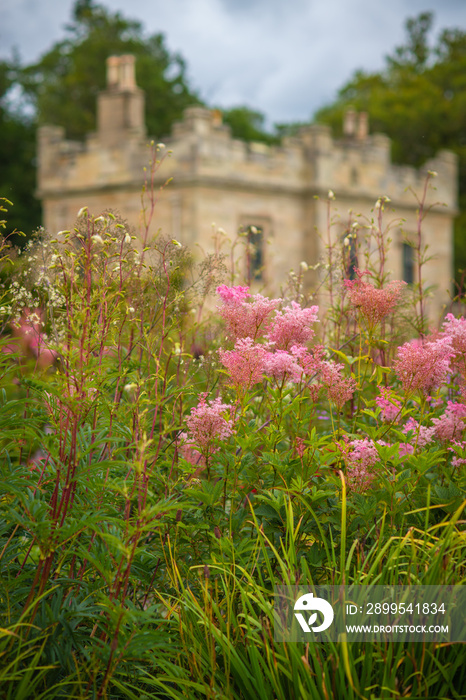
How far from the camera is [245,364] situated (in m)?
3.08

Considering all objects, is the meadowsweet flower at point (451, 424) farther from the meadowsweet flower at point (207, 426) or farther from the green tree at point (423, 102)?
the green tree at point (423, 102)

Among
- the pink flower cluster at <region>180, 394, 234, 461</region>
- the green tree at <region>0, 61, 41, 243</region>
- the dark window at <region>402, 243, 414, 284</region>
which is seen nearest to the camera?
the pink flower cluster at <region>180, 394, 234, 461</region>

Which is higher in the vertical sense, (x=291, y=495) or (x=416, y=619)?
(x=291, y=495)

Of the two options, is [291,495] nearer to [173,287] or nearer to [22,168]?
[173,287]

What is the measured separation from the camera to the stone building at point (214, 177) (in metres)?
19.0

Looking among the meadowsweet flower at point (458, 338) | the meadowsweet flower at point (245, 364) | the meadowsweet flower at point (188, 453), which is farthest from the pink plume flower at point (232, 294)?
the meadowsweet flower at point (458, 338)

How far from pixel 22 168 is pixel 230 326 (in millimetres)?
29176

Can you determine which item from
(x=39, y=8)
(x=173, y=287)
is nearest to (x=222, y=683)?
(x=173, y=287)

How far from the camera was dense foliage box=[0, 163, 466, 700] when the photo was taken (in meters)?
2.53

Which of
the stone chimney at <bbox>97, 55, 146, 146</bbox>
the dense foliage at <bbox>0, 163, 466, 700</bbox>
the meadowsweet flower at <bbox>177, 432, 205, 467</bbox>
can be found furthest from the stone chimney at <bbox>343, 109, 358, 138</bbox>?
the meadowsweet flower at <bbox>177, 432, 205, 467</bbox>

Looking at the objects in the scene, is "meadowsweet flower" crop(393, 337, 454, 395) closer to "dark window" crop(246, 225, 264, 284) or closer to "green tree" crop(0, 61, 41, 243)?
"dark window" crop(246, 225, 264, 284)

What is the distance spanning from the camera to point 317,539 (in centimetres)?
319

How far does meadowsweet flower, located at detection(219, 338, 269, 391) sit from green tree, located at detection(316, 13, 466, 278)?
2901 centimetres

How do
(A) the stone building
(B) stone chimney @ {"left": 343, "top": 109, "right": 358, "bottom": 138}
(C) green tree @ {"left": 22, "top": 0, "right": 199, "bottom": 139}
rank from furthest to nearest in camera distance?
(C) green tree @ {"left": 22, "top": 0, "right": 199, "bottom": 139} < (B) stone chimney @ {"left": 343, "top": 109, "right": 358, "bottom": 138} < (A) the stone building
